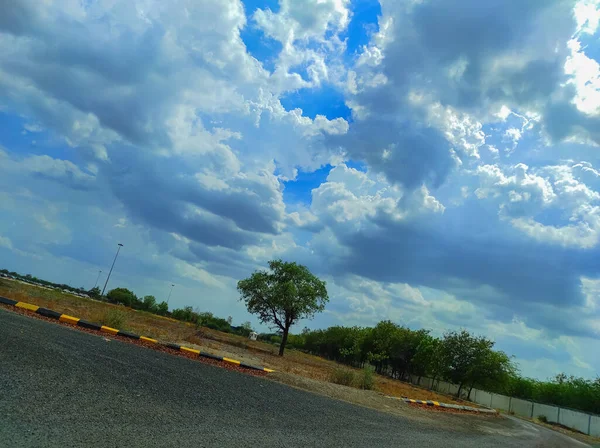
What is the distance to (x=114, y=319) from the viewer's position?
19.8 metres

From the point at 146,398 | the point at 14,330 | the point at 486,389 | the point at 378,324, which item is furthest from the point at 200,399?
the point at 378,324

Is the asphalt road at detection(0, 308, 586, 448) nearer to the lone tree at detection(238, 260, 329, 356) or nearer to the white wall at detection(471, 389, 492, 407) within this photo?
the lone tree at detection(238, 260, 329, 356)

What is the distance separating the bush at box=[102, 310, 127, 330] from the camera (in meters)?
19.6

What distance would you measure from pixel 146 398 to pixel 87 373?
1.51 m

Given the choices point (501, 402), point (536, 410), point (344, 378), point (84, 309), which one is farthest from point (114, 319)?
point (501, 402)

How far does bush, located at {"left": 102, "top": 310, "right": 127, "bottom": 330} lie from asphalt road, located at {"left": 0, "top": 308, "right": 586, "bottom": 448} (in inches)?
293

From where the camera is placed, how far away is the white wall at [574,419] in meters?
36.7

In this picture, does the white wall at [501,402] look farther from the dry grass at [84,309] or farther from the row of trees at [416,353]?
the dry grass at [84,309]

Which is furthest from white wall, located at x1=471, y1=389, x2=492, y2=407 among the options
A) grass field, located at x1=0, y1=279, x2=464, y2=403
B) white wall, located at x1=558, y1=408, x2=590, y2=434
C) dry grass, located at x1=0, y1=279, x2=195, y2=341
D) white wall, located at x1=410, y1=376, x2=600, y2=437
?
dry grass, located at x1=0, y1=279, x2=195, y2=341

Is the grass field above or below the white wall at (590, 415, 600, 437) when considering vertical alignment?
below

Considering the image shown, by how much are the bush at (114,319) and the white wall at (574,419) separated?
4002 centimetres

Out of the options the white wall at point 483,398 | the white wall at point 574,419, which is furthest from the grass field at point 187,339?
the white wall at point 483,398

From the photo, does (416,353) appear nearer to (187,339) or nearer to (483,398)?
(483,398)

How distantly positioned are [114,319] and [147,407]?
1435cm
